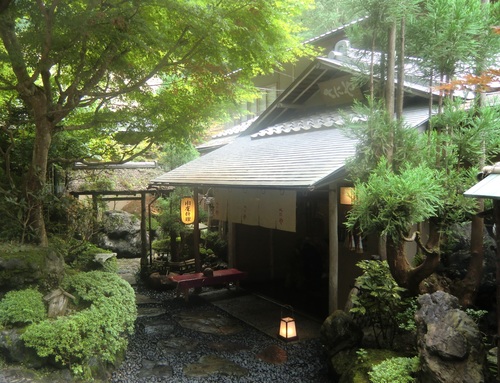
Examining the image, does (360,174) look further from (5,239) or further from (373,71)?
(5,239)

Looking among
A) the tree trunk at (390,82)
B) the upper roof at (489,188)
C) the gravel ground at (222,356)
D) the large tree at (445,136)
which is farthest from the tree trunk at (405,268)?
the gravel ground at (222,356)

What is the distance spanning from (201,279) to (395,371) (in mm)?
6798

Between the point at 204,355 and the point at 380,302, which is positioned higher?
the point at 380,302

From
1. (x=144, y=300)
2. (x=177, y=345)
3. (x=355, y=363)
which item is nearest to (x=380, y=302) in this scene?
(x=355, y=363)

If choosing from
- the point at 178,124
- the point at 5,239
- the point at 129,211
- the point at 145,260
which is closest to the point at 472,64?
the point at 178,124

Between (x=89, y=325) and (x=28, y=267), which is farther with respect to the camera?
(x=28, y=267)

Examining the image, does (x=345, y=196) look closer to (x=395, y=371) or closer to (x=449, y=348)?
(x=395, y=371)

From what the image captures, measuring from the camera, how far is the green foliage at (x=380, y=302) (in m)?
6.15

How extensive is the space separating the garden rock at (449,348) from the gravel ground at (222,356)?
2.42 m

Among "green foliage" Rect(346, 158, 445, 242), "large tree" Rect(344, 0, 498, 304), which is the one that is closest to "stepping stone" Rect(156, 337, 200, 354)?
"large tree" Rect(344, 0, 498, 304)

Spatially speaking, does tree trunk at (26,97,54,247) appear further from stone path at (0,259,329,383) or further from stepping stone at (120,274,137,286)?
stepping stone at (120,274,137,286)

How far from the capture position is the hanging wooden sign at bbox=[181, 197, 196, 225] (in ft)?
39.3

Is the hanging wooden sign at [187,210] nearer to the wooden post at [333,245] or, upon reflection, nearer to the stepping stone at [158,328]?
A: the stepping stone at [158,328]

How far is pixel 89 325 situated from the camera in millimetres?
6273
